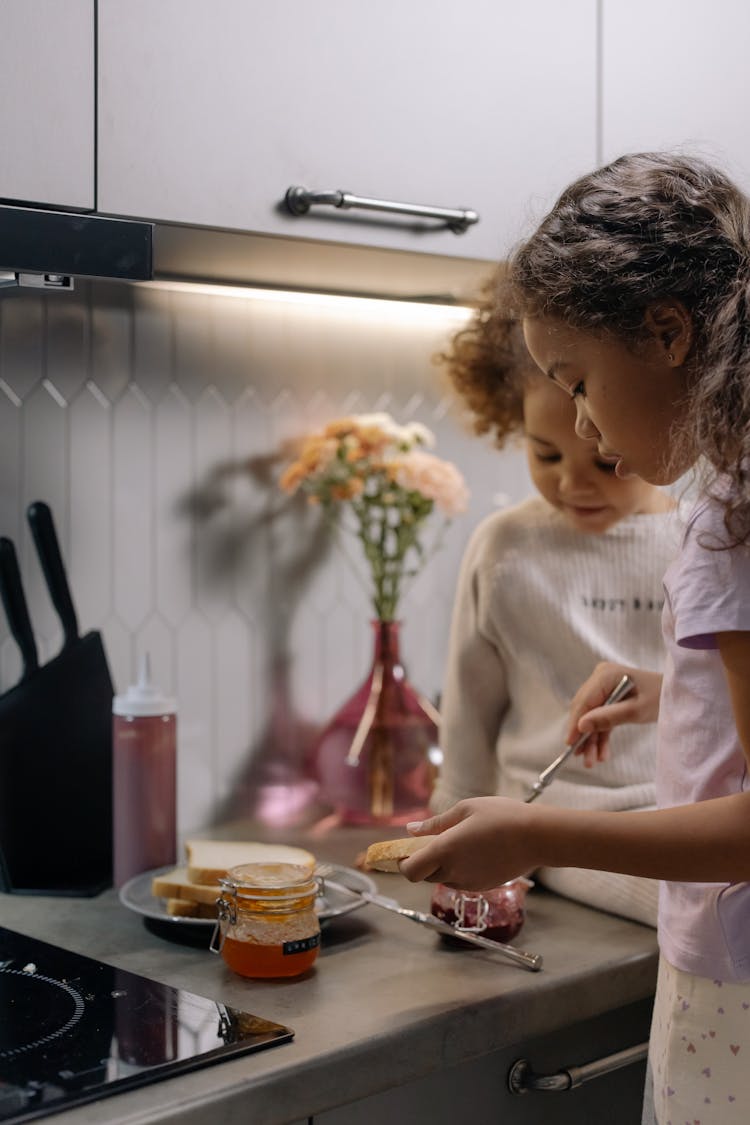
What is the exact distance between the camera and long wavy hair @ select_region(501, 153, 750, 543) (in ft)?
2.79

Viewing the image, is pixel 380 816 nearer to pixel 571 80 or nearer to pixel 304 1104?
pixel 304 1104

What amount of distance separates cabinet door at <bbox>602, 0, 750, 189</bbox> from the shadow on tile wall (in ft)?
1.33

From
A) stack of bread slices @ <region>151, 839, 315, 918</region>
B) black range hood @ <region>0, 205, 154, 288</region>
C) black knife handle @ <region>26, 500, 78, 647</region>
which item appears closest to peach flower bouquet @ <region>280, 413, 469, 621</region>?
black knife handle @ <region>26, 500, 78, 647</region>

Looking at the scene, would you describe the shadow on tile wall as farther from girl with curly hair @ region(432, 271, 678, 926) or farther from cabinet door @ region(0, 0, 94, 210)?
cabinet door @ region(0, 0, 94, 210)

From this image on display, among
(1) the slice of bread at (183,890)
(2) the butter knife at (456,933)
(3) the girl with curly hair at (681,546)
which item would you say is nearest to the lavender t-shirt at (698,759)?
(3) the girl with curly hair at (681,546)

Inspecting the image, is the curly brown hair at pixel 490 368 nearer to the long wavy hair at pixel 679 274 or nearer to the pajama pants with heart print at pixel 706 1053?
the long wavy hair at pixel 679 274

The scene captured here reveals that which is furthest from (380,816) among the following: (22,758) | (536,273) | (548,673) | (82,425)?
(536,273)

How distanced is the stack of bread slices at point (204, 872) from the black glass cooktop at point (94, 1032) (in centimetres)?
12

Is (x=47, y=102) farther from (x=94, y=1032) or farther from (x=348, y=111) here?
(x=94, y=1032)

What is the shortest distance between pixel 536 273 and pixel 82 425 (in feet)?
2.16

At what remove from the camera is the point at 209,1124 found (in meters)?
0.85

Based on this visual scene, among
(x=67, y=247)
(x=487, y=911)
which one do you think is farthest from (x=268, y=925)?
(x=67, y=247)

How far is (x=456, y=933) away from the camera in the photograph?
113 cm

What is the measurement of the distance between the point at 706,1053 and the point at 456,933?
24 cm
